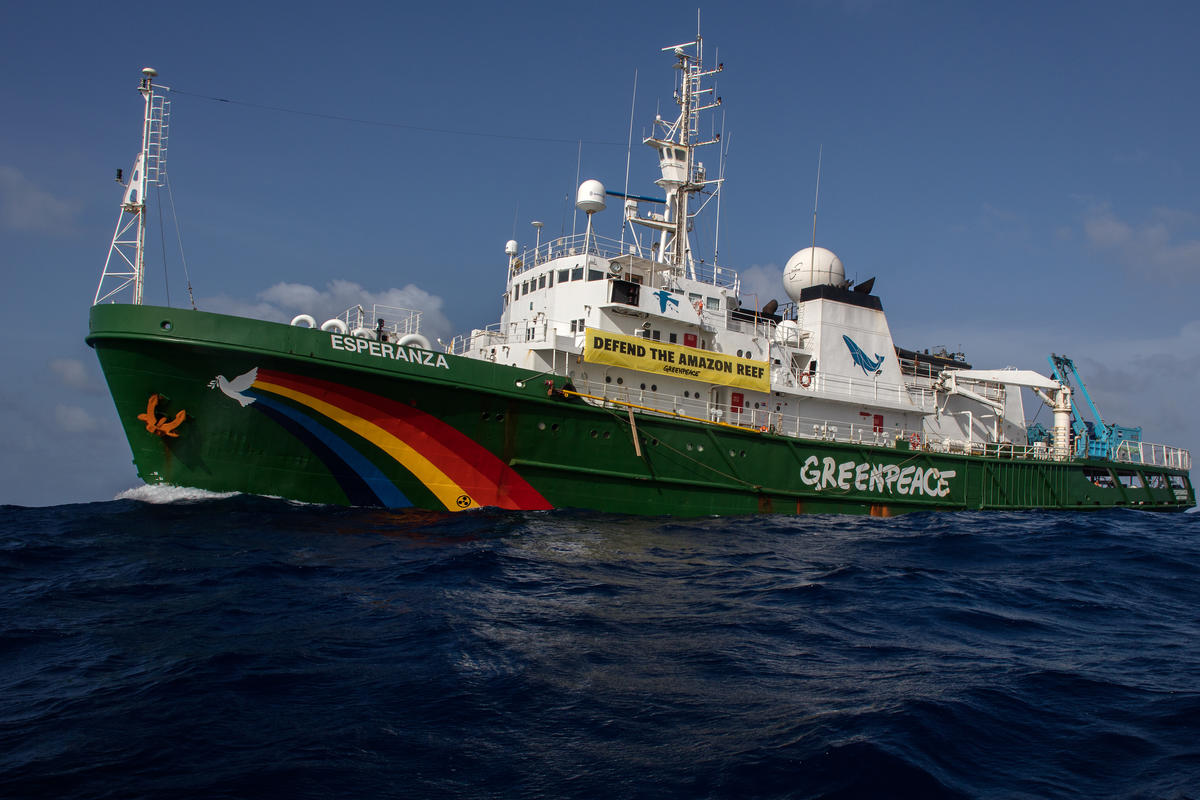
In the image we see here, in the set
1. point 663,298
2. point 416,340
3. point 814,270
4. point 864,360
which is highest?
point 814,270

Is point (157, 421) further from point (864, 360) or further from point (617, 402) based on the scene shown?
point (864, 360)

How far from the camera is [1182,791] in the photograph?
14.2 ft

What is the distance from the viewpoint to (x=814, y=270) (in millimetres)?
21406

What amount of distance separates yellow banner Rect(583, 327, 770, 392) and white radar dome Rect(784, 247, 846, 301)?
17.5 feet

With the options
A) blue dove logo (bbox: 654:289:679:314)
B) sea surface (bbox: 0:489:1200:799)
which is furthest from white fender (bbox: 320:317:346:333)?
blue dove logo (bbox: 654:289:679:314)

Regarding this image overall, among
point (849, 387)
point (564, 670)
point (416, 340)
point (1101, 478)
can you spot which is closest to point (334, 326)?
point (416, 340)

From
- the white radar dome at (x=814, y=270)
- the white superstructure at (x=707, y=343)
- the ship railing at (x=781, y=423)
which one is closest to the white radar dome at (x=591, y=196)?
the white superstructure at (x=707, y=343)

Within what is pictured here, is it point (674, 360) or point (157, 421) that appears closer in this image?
point (157, 421)

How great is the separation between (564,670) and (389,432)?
8.28m

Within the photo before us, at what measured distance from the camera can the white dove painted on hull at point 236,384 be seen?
41.2 feet

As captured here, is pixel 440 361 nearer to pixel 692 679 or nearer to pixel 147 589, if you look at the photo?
pixel 147 589

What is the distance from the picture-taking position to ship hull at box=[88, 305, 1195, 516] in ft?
41.2

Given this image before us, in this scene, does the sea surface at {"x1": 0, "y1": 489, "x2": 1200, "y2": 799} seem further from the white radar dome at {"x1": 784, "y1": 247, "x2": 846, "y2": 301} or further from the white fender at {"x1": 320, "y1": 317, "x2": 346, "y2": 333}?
the white radar dome at {"x1": 784, "y1": 247, "x2": 846, "y2": 301}

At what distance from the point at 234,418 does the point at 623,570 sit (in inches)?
290
